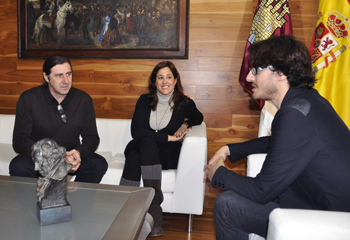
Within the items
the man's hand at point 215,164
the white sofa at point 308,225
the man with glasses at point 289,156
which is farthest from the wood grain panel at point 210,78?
the white sofa at point 308,225

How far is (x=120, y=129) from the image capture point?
8.92 feet

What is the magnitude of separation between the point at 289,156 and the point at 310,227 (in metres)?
0.26

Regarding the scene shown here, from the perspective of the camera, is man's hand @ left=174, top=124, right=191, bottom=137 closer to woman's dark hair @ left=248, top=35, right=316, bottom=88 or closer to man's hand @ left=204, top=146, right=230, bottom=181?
man's hand @ left=204, top=146, right=230, bottom=181

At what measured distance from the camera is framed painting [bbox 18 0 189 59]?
2910mm

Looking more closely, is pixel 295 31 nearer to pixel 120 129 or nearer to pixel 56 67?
pixel 120 129

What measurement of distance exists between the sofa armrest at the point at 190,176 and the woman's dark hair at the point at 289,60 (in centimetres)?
91

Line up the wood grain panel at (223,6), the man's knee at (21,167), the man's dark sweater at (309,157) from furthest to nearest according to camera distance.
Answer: the wood grain panel at (223,6) < the man's knee at (21,167) < the man's dark sweater at (309,157)

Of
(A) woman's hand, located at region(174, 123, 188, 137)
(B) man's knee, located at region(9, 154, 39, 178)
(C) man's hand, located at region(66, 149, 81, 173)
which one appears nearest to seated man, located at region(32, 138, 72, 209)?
(C) man's hand, located at region(66, 149, 81, 173)

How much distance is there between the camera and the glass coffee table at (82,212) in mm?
1134

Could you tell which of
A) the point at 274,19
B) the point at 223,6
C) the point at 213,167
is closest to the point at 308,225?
the point at 213,167

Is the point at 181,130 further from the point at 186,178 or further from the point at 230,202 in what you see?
the point at 230,202

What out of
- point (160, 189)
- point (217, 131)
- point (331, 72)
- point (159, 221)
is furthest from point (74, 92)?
point (331, 72)

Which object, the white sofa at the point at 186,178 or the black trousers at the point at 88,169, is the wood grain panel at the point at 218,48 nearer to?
the white sofa at the point at 186,178

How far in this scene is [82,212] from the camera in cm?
131
